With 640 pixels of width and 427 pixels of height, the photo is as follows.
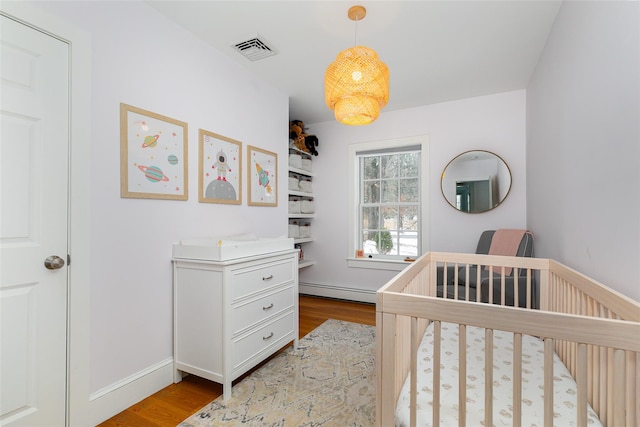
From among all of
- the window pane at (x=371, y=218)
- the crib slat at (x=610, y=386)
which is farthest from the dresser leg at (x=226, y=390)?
the window pane at (x=371, y=218)

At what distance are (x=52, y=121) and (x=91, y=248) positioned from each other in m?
0.63

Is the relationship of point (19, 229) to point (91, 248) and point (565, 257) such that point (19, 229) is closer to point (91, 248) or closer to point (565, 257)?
point (91, 248)

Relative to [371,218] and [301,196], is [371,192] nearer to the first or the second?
[371,218]

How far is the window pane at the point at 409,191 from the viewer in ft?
11.6

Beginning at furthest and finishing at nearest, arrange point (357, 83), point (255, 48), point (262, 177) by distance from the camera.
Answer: point (262, 177), point (255, 48), point (357, 83)

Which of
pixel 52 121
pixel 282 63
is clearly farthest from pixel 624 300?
pixel 282 63

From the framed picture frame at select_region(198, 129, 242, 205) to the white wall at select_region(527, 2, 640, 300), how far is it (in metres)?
2.22

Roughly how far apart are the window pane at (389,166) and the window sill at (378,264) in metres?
1.06

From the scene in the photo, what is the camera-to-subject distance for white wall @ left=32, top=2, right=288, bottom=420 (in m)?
1.54

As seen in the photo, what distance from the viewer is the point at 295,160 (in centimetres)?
360

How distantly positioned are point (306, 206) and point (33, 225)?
272cm

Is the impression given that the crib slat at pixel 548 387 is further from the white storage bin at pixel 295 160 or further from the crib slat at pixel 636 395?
the white storage bin at pixel 295 160

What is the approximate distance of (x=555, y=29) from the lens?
1.88m

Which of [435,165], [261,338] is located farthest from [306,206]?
[261,338]
